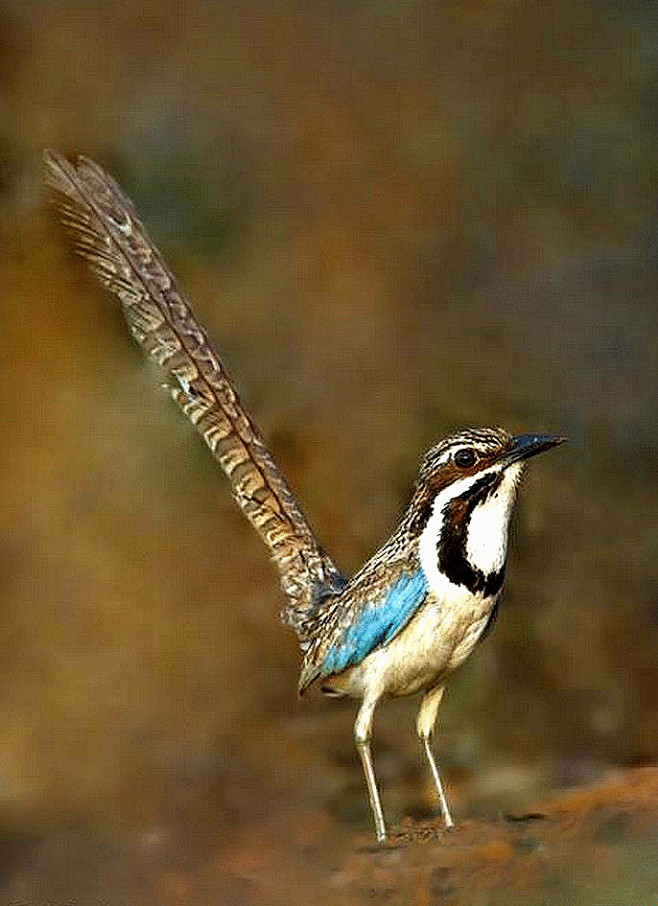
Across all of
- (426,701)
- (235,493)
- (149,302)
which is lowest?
(426,701)

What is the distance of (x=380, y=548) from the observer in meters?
5.25

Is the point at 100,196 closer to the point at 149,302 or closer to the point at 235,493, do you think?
the point at 149,302

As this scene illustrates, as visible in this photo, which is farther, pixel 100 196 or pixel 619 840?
pixel 100 196

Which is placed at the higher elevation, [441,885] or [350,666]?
[350,666]

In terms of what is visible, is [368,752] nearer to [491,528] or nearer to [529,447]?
[491,528]

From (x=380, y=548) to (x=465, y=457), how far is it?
49 cm

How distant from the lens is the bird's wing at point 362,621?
16.2 ft

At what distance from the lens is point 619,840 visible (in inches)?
190

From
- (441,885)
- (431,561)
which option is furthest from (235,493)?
(441,885)

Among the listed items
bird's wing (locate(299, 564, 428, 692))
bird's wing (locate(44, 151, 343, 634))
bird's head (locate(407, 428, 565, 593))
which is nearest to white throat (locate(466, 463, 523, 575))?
bird's head (locate(407, 428, 565, 593))

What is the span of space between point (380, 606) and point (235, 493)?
85cm

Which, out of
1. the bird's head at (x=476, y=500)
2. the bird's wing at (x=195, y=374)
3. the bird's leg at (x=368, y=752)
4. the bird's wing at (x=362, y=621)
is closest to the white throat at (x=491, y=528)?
the bird's head at (x=476, y=500)

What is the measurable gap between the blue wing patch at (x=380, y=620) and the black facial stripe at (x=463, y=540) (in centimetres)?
9

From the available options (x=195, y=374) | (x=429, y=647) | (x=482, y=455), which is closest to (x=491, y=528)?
(x=482, y=455)
